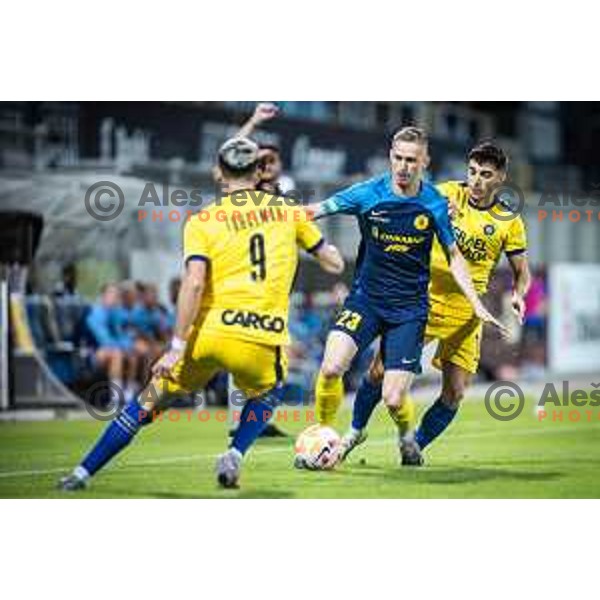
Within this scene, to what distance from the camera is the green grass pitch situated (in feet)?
29.4

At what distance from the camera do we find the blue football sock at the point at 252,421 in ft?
28.0

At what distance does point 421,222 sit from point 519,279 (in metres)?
0.84

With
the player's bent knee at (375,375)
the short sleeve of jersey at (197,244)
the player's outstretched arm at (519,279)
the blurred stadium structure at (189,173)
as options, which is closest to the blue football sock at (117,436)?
the short sleeve of jersey at (197,244)

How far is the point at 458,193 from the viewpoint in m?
9.42

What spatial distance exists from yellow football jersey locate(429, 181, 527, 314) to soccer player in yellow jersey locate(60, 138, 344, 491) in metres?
0.97

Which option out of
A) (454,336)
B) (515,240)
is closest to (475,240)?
(515,240)

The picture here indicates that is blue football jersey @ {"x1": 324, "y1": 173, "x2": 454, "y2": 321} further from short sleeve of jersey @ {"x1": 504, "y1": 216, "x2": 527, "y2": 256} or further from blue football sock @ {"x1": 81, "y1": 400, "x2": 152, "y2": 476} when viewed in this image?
blue football sock @ {"x1": 81, "y1": 400, "x2": 152, "y2": 476}

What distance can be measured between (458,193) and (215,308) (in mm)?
1792

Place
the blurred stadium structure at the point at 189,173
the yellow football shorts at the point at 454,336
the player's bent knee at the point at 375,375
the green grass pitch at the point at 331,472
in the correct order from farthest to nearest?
the blurred stadium structure at the point at 189,173 < the yellow football shorts at the point at 454,336 < the player's bent knee at the point at 375,375 < the green grass pitch at the point at 331,472

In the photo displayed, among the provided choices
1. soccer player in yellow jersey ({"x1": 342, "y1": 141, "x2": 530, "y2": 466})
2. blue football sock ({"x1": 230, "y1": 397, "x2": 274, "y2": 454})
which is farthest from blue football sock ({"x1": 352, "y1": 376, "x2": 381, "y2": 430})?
blue football sock ({"x1": 230, "y1": 397, "x2": 274, "y2": 454})

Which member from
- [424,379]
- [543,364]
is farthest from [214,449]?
[543,364]

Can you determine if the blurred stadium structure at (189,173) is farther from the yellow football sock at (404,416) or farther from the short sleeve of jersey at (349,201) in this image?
the yellow football sock at (404,416)

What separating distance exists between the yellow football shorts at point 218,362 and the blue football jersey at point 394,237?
89cm

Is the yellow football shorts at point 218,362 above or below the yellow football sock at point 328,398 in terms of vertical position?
above
